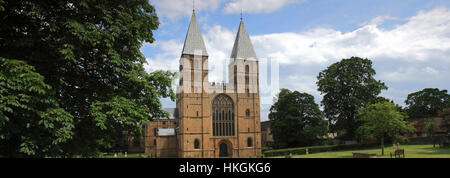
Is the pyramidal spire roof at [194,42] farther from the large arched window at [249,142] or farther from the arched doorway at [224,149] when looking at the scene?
the large arched window at [249,142]

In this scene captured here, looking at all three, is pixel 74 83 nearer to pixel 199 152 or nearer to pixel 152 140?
pixel 199 152

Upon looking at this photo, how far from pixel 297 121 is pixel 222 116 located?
1276 centimetres

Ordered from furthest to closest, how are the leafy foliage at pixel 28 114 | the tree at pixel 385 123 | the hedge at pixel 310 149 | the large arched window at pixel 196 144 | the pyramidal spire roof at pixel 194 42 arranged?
the pyramidal spire roof at pixel 194 42, the large arched window at pixel 196 144, the hedge at pixel 310 149, the tree at pixel 385 123, the leafy foliage at pixel 28 114

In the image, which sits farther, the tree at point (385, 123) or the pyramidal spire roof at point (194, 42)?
the pyramidal spire roof at point (194, 42)

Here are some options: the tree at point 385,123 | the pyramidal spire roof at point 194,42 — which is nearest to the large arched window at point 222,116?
the pyramidal spire roof at point 194,42

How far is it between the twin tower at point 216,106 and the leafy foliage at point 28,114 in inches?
1519

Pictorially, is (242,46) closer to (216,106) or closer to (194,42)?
(194,42)

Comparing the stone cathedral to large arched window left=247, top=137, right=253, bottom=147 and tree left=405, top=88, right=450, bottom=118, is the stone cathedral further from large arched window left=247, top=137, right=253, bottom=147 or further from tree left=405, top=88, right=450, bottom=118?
tree left=405, top=88, right=450, bottom=118

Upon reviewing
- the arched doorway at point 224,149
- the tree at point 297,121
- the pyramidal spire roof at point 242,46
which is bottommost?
the arched doorway at point 224,149

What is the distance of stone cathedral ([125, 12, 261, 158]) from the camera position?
47781 millimetres

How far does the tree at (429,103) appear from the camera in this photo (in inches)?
2499
